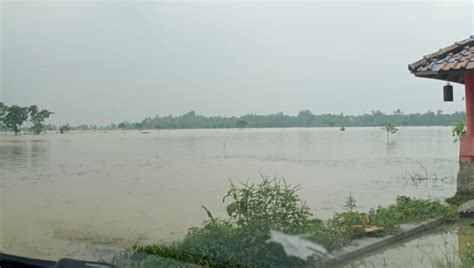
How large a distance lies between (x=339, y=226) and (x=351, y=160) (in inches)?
553

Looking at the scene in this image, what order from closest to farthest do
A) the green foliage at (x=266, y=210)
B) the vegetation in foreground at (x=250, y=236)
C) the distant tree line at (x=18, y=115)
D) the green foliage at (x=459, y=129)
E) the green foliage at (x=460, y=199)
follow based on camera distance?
the vegetation in foreground at (x=250, y=236)
the green foliage at (x=266, y=210)
the distant tree line at (x=18, y=115)
the green foliage at (x=460, y=199)
the green foliage at (x=459, y=129)

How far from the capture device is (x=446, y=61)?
6148mm

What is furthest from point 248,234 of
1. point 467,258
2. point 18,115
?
point 18,115

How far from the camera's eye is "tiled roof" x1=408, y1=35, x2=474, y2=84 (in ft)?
19.5

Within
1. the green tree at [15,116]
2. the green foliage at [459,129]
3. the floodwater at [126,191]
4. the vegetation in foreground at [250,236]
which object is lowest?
the floodwater at [126,191]

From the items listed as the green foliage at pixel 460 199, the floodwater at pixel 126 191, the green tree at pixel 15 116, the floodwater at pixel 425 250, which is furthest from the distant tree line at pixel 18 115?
the green foliage at pixel 460 199

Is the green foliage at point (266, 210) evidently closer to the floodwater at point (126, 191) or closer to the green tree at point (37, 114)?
the floodwater at point (126, 191)

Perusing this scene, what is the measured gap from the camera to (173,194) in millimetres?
9508

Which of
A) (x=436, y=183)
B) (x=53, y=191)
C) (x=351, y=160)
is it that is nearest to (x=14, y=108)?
(x=53, y=191)

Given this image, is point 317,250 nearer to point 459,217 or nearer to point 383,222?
point 383,222

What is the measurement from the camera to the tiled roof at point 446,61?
595 centimetres

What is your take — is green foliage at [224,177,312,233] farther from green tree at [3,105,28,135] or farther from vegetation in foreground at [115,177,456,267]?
green tree at [3,105,28,135]

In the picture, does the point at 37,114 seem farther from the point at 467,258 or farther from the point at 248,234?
the point at 467,258

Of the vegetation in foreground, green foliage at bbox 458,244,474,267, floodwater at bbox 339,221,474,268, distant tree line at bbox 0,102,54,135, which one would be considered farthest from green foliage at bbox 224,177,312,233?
distant tree line at bbox 0,102,54,135
